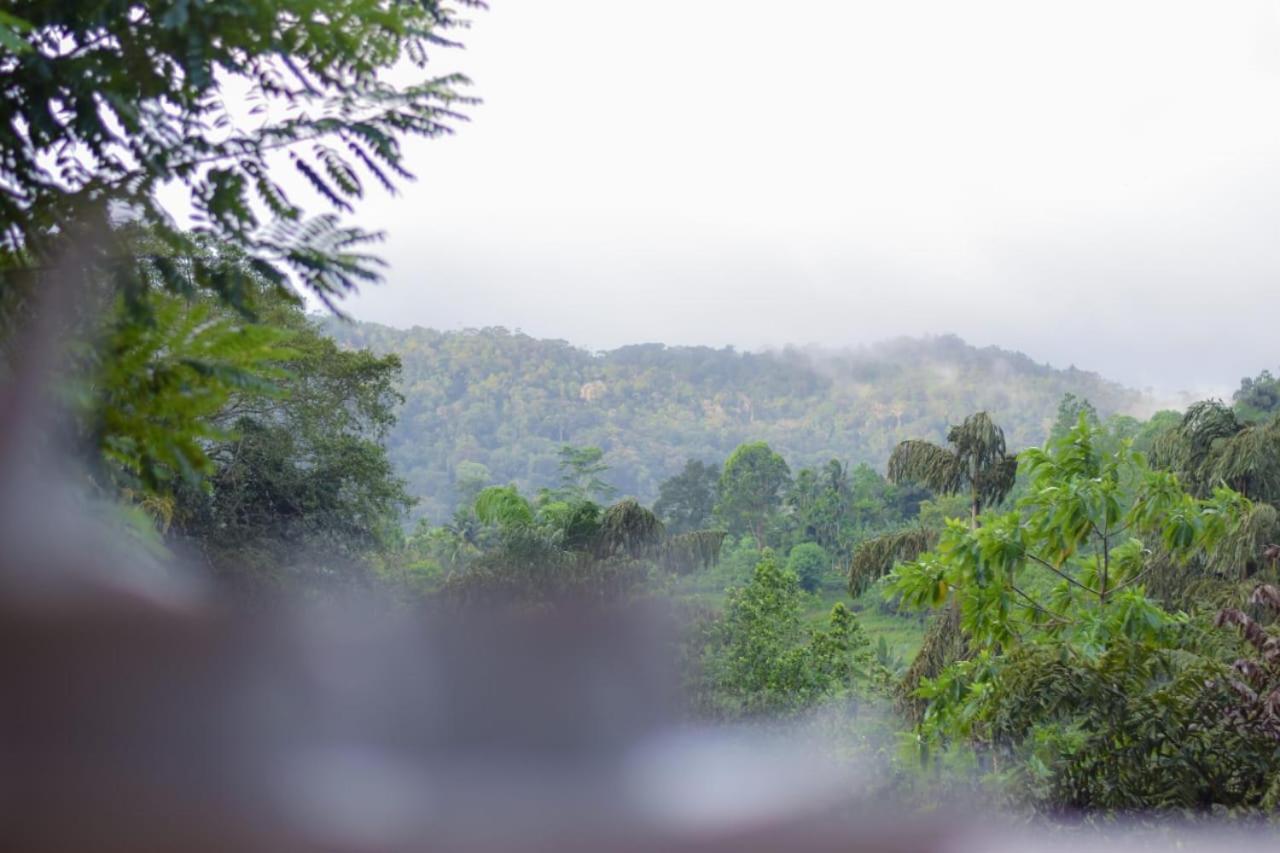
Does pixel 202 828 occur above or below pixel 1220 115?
below

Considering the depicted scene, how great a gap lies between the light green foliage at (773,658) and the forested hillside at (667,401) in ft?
13.8

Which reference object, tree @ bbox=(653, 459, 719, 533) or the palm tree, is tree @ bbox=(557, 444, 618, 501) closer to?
tree @ bbox=(653, 459, 719, 533)

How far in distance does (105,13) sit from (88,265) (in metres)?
0.22

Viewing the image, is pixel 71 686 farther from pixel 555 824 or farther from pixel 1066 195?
pixel 1066 195

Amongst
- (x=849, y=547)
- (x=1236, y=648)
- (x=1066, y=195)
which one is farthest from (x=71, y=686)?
(x=1066, y=195)

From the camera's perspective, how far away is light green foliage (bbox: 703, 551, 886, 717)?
20.7 feet

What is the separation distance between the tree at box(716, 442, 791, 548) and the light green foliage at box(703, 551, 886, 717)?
14.0 ft

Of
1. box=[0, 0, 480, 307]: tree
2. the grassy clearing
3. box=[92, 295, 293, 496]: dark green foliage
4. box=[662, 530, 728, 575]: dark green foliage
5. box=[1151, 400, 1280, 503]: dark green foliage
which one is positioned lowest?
the grassy clearing

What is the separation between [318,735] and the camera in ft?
7.53

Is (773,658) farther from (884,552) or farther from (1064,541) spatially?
(1064,541)

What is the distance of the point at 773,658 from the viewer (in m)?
6.49

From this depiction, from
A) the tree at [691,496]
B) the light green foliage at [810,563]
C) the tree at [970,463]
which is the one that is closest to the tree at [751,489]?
the tree at [691,496]

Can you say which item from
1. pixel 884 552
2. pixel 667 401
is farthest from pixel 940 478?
pixel 667 401

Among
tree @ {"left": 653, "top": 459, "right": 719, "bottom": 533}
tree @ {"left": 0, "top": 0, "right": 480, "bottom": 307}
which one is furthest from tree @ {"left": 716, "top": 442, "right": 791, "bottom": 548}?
tree @ {"left": 0, "top": 0, "right": 480, "bottom": 307}
